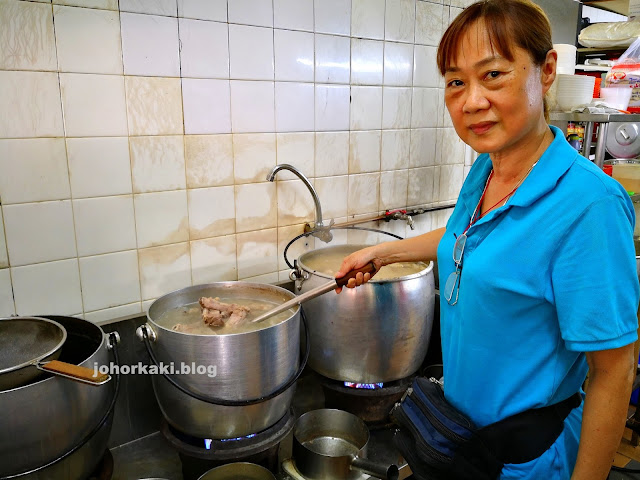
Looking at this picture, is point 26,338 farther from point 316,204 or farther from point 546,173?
point 546,173

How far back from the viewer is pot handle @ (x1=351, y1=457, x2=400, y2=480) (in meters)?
1.45

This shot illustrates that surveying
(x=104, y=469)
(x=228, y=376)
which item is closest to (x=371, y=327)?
(x=228, y=376)

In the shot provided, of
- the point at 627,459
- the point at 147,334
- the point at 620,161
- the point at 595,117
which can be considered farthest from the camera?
the point at 620,161

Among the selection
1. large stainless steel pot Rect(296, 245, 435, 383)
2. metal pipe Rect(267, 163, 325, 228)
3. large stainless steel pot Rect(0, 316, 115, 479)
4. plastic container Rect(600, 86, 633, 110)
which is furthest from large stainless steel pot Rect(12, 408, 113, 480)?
plastic container Rect(600, 86, 633, 110)

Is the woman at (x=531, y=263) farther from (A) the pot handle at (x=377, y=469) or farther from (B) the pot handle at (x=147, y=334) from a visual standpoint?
(B) the pot handle at (x=147, y=334)

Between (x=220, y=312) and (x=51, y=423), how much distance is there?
21.8 inches

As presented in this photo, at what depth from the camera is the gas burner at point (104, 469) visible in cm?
138

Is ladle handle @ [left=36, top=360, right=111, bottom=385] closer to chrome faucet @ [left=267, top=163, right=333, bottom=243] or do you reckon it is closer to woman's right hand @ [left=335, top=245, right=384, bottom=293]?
woman's right hand @ [left=335, top=245, right=384, bottom=293]

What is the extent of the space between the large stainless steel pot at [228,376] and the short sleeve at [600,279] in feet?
2.50

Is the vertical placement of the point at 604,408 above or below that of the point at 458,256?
below

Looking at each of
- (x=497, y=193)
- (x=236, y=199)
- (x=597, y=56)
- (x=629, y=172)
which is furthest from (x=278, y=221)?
(x=597, y=56)

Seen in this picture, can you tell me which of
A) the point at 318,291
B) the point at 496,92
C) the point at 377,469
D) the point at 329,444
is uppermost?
the point at 496,92

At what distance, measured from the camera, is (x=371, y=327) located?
1.65 metres

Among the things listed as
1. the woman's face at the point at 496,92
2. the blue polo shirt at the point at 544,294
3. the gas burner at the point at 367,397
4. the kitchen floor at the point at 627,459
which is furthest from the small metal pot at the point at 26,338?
the kitchen floor at the point at 627,459
